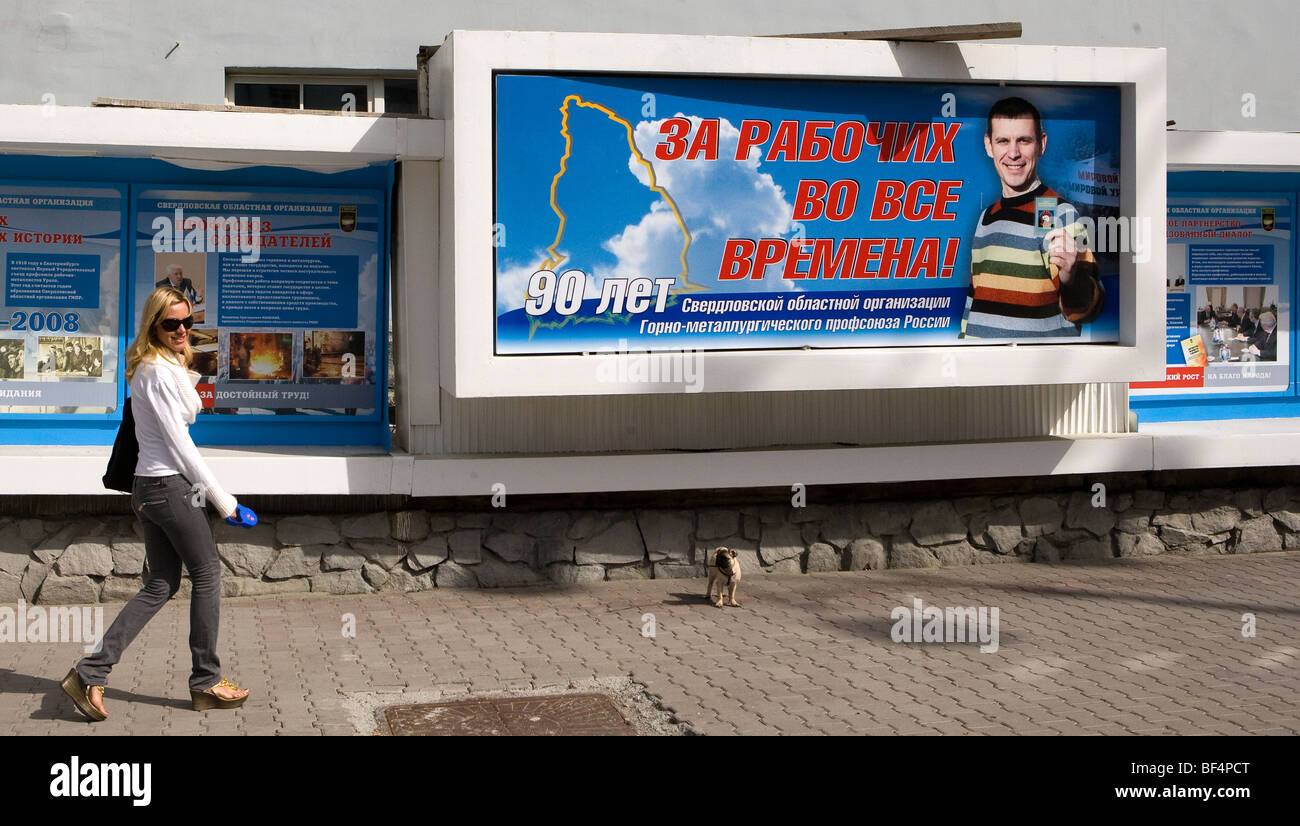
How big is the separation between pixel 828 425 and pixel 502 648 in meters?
3.09

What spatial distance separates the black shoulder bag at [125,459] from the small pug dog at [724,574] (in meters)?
3.42

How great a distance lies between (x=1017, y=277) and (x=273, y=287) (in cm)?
481

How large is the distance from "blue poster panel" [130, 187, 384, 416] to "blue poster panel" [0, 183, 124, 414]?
21cm

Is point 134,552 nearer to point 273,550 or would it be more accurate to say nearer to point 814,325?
point 273,550

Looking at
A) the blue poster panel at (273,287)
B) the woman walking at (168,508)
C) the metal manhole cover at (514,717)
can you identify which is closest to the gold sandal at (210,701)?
the woman walking at (168,508)

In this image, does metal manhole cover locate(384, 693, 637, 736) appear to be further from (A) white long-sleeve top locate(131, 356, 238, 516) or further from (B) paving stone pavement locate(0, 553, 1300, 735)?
(A) white long-sleeve top locate(131, 356, 238, 516)

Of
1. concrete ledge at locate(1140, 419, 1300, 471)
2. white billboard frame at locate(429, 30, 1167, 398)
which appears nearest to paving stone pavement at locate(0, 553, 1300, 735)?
concrete ledge at locate(1140, 419, 1300, 471)

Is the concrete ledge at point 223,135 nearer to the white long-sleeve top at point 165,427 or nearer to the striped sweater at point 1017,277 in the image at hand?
the white long-sleeve top at point 165,427

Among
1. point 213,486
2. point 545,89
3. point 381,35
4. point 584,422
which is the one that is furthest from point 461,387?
point 381,35

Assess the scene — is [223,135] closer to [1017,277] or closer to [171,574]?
[171,574]

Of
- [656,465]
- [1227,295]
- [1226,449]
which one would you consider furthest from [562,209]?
[1227,295]

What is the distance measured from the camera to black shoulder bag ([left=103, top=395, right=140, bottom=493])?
5602 mm

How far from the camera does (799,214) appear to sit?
811 cm

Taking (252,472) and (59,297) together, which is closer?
(252,472)
